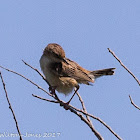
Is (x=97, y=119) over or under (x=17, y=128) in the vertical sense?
under

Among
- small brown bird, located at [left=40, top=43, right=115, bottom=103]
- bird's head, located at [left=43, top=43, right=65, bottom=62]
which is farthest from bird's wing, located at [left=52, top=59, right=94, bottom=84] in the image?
bird's head, located at [left=43, top=43, right=65, bottom=62]

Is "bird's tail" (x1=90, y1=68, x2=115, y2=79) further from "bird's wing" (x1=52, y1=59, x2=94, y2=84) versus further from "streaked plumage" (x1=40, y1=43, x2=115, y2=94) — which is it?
"bird's wing" (x1=52, y1=59, x2=94, y2=84)

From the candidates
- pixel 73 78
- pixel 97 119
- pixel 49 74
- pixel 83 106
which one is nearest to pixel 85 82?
pixel 73 78

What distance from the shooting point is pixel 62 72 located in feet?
19.3

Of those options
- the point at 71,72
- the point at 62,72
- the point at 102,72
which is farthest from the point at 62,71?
the point at 102,72

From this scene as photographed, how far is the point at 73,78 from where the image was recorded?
5.91m

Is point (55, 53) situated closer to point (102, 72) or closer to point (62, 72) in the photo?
point (62, 72)

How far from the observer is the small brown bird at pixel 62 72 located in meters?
5.66

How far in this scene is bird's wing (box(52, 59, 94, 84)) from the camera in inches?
232

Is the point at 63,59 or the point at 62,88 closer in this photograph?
the point at 62,88

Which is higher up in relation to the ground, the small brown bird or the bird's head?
the bird's head

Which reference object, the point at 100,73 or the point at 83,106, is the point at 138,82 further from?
the point at 100,73

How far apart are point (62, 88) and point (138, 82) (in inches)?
100

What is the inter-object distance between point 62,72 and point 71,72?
0.70 feet
